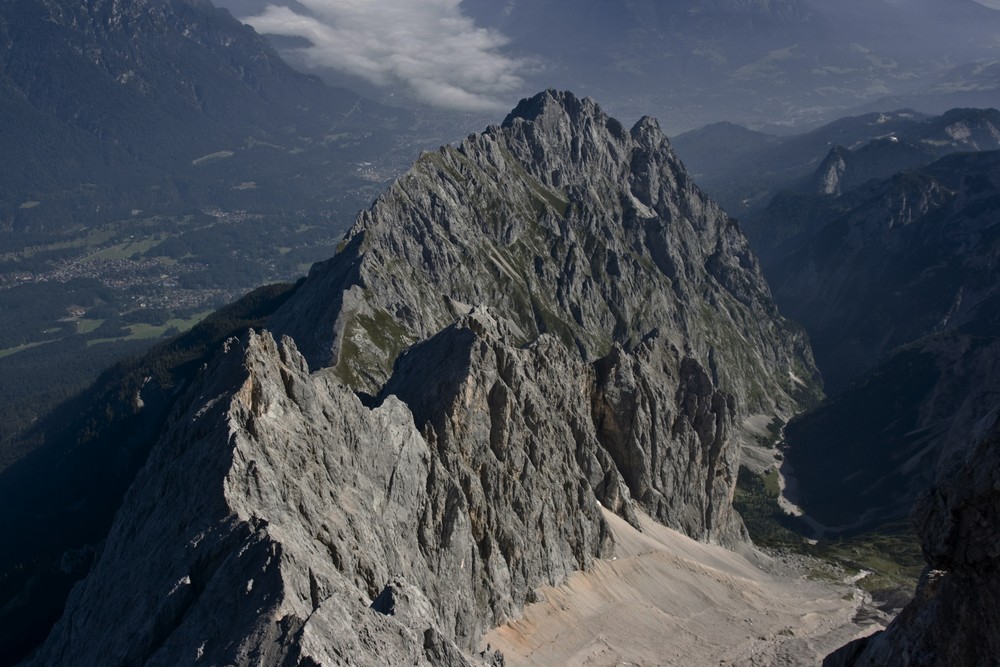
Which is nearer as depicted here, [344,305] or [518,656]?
[518,656]

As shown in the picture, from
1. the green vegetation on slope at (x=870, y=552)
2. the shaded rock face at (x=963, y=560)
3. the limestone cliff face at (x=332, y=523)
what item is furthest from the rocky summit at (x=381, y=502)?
the shaded rock face at (x=963, y=560)

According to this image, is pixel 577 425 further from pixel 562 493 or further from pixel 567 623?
pixel 567 623

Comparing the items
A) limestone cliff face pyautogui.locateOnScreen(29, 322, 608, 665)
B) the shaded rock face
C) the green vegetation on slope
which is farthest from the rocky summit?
the shaded rock face

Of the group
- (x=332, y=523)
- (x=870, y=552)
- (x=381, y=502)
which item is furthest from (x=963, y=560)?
(x=870, y=552)

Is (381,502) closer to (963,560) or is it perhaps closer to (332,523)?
(332,523)

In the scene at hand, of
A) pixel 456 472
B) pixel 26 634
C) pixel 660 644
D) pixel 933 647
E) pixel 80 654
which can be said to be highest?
pixel 933 647

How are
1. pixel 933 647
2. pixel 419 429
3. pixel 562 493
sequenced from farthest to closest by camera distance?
1. pixel 562 493
2. pixel 419 429
3. pixel 933 647

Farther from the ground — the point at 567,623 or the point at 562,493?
the point at 562,493

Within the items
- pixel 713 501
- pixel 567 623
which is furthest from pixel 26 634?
pixel 713 501
